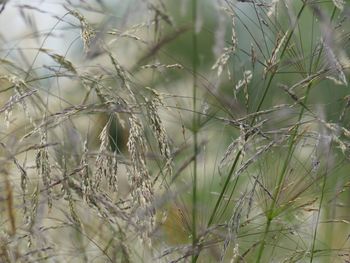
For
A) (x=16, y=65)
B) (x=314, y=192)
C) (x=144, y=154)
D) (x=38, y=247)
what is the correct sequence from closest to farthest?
(x=38, y=247) → (x=144, y=154) → (x=16, y=65) → (x=314, y=192)

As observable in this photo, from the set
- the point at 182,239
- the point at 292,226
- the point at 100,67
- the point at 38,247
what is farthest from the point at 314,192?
the point at 38,247

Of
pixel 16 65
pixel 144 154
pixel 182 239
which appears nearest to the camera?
pixel 144 154

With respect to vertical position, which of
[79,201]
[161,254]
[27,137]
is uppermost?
[27,137]

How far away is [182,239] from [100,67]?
2.52 ft

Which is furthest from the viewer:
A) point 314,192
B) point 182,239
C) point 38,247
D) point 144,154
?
point 182,239

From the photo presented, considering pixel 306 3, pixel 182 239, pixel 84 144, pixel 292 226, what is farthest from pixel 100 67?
pixel 182 239

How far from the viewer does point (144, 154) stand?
4.59ft

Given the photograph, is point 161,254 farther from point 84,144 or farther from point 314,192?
point 314,192

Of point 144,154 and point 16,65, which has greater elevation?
point 16,65

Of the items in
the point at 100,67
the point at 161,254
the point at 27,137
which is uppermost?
the point at 100,67

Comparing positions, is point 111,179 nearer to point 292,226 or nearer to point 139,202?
point 139,202

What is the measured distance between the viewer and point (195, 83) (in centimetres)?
138

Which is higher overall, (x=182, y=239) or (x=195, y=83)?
(x=195, y=83)

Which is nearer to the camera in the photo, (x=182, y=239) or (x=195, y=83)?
(x=195, y=83)
